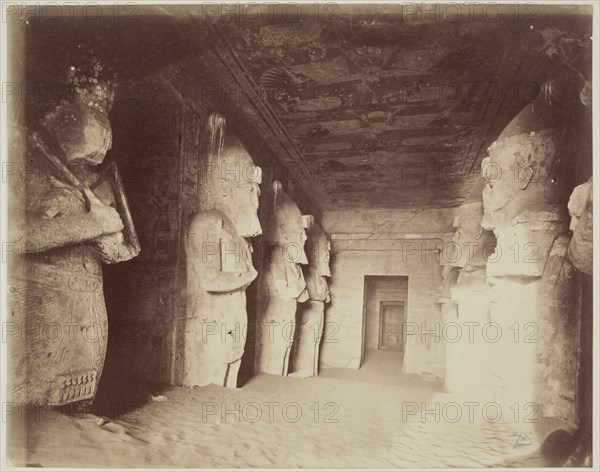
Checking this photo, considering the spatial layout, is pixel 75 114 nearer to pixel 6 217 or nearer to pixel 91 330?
pixel 6 217

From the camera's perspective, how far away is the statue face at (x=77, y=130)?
2.93m

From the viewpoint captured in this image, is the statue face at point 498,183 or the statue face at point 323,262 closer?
the statue face at point 498,183

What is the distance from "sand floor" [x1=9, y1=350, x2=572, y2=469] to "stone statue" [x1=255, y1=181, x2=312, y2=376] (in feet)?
4.15

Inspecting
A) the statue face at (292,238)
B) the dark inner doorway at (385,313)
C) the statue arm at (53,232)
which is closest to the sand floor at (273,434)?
the statue arm at (53,232)

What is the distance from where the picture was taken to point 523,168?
4.49 metres

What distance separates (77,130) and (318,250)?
697cm

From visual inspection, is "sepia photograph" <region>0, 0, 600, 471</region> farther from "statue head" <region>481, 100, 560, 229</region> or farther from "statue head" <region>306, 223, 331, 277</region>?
"statue head" <region>306, 223, 331, 277</region>

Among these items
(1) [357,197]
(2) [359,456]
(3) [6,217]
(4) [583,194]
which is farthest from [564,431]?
(1) [357,197]

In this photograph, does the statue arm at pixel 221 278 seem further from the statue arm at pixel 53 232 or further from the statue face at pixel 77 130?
the statue face at pixel 77 130

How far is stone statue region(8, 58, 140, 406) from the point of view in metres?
2.61

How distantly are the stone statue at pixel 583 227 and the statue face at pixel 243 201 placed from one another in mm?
3231

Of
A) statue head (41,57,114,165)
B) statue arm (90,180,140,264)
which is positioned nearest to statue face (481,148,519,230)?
statue arm (90,180,140,264)

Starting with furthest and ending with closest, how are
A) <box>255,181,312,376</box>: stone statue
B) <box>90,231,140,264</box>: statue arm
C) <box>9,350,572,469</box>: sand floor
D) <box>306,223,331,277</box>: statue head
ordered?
<box>306,223,331,277</box>: statue head, <box>255,181,312,376</box>: stone statue, <box>90,231,140,264</box>: statue arm, <box>9,350,572,469</box>: sand floor

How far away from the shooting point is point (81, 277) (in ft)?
9.80
